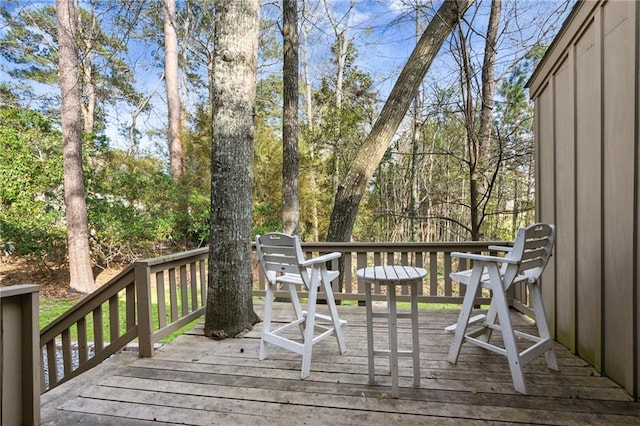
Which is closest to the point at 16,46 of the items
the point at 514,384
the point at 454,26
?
the point at 454,26

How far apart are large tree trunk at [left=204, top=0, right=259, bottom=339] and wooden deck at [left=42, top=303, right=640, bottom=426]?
0.44m

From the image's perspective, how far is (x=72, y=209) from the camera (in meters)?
6.01

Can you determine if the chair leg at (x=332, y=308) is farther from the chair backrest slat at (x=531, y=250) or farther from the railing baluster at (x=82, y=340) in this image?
the railing baluster at (x=82, y=340)

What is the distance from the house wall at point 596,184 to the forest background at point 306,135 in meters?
1.44

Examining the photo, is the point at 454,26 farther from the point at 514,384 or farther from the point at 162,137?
the point at 162,137

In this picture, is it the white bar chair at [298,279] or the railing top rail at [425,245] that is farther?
the railing top rail at [425,245]

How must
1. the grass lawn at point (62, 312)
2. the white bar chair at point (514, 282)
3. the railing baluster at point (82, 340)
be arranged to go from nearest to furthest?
1. the white bar chair at point (514, 282)
2. the railing baluster at point (82, 340)
3. the grass lawn at point (62, 312)

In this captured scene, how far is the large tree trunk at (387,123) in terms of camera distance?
394cm

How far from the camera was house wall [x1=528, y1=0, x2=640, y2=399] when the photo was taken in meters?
1.66

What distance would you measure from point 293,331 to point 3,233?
686 centimetres

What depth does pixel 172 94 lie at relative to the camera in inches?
329

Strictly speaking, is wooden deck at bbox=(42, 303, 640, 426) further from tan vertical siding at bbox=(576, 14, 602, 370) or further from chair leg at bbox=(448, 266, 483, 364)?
tan vertical siding at bbox=(576, 14, 602, 370)

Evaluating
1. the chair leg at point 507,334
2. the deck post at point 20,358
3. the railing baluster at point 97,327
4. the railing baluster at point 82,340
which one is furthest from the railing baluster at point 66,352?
the chair leg at point 507,334

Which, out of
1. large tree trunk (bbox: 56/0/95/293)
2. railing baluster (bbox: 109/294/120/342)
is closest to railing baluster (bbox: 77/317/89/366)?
railing baluster (bbox: 109/294/120/342)
